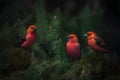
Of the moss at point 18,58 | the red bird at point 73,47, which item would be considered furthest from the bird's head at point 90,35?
the moss at point 18,58

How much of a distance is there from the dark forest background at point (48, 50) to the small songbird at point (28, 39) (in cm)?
9

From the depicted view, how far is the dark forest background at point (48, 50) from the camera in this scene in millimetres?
7598

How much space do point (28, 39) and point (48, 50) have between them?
0.70m

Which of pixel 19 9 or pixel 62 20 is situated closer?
pixel 62 20

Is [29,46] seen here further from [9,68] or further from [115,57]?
[115,57]

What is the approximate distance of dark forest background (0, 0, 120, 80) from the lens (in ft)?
24.9

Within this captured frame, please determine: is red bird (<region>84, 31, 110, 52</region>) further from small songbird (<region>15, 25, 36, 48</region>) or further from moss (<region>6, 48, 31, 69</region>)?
moss (<region>6, 48, 31, 69</region>)

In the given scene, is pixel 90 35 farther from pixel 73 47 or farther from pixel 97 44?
pixel 73 47

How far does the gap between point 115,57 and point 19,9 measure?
235 cm

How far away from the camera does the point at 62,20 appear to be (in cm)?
927

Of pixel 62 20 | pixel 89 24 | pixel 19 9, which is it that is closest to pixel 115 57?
pixel 89 24

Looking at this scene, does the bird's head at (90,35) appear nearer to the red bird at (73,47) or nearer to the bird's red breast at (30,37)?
the red bird at (73,47)

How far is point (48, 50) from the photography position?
858 cm

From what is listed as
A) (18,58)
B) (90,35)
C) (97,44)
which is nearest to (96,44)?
(97,44)
